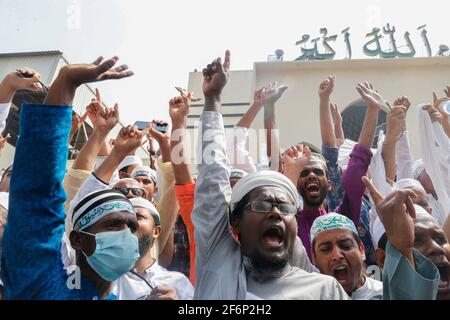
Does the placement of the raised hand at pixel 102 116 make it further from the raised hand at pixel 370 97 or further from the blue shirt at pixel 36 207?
the raised hand at pixel 370 97

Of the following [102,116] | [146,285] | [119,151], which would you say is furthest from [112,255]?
[102,116]

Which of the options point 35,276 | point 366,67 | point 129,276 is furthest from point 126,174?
point 366,67

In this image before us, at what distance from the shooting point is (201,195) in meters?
2.25

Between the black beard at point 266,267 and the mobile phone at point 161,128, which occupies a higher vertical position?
the mobile phone at point 161,128

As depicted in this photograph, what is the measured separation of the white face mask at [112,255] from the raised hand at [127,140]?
34.0 inches

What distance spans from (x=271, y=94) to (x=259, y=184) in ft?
6.90

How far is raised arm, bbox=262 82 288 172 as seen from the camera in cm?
402

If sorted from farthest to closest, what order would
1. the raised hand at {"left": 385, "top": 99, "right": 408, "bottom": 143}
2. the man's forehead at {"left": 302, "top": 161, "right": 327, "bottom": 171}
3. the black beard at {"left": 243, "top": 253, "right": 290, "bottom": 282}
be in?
the raised hand at {"left": 385, "top": 99, "right": 408, "bottom": 143} < the man's forehead at {"left": 302, "top": 161, "right": 327, "bottom": 171} < the black beard at {"left": 243, "top": 253, "right": 290, "bottom": 282}

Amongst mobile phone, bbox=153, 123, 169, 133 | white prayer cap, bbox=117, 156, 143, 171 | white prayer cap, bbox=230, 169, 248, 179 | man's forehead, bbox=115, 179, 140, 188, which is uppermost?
mobile phone, bbox=153, 123, 169, 133

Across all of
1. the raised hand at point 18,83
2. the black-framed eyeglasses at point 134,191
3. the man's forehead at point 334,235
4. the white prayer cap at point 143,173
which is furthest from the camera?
the white prayer cap at point 143,173

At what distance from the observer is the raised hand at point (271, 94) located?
4.24 metres

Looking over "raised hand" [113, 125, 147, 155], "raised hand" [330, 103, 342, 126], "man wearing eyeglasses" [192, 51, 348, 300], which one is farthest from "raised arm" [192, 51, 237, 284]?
"raised hand" [330, 103, 342, 126]

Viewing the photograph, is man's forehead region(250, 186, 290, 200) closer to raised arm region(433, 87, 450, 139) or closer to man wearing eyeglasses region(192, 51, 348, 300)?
man wearing eyeglasses region(192, 51, 348, 300)

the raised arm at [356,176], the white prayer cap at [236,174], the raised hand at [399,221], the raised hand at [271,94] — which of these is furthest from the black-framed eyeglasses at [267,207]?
the raised hand at [271,94]
